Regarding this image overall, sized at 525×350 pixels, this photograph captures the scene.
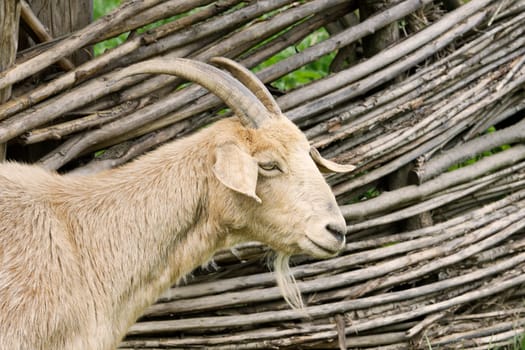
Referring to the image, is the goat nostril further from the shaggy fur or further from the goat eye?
the goat eye

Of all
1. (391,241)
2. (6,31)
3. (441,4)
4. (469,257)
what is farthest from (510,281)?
(6,31)

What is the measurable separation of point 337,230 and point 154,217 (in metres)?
0.82

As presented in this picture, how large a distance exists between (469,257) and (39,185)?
2659 mm

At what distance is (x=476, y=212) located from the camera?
5016mm

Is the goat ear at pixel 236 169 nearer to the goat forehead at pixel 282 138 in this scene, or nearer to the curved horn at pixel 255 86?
the goat forehead at pixel 282 138

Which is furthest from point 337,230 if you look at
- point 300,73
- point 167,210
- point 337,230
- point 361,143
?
point 300,73

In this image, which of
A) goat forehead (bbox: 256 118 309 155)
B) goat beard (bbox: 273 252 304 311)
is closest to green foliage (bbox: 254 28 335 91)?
goat beard (bbox: 273 252 304 311)

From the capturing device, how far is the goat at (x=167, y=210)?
3438mm

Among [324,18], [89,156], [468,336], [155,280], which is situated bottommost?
[468,336]

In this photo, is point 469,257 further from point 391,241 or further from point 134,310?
point 134,310

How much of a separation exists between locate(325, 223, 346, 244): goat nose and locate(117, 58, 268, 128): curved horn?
1.90 feet

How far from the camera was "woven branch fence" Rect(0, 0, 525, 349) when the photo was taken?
420cm

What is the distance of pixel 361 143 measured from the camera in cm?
475

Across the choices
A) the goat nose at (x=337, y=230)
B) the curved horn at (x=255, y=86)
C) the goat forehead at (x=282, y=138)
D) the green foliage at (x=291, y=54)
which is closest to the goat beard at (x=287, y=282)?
the goat nose at (x=337, y=230)
